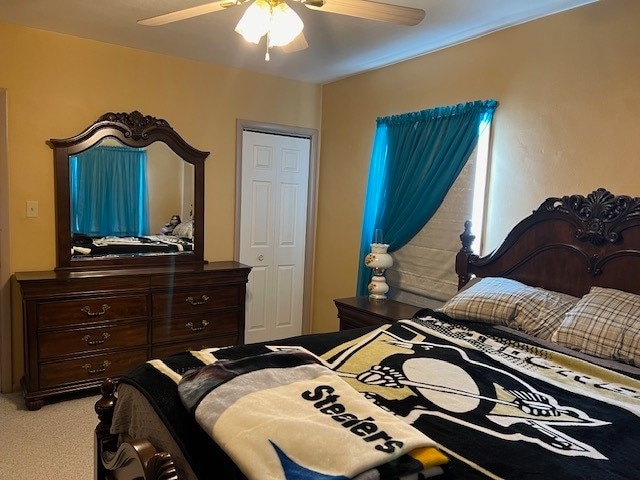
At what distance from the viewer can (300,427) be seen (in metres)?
1.15

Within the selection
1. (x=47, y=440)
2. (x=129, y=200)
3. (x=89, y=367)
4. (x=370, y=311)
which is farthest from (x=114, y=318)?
(x=370, y=311)

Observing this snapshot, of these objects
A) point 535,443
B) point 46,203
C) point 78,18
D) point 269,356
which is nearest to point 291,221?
point 46,203

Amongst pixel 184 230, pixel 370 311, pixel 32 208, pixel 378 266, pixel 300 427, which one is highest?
pixel 32 208

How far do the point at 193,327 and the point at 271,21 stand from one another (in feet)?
7.96

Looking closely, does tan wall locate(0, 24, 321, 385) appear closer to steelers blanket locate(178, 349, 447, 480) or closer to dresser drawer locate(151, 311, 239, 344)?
dresser drawer locate(151, 311, 239, 344)

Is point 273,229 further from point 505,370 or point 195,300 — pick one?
point 505,370

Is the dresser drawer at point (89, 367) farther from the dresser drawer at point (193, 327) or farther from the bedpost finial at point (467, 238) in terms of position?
the bedpost finial at point (467, 238)

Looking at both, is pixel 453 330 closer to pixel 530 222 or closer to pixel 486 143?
pixel 530 222

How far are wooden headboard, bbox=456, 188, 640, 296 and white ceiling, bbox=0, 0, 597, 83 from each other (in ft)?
3.57

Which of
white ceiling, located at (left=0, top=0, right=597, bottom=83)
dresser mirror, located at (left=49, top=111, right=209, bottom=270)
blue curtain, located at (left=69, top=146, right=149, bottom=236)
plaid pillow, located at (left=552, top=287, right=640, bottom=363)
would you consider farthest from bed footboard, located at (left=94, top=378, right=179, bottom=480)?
white ceiling, located at (left=0, top=0, right=597, bottom=83)

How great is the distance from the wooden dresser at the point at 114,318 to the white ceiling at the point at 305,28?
166cm

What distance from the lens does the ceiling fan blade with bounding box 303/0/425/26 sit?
Result: 1874 mm

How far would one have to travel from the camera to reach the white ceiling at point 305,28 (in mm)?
2635

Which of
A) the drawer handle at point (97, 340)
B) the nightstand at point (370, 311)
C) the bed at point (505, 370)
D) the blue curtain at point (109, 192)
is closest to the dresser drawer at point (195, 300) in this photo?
the drawer handle at point (97, 340)
